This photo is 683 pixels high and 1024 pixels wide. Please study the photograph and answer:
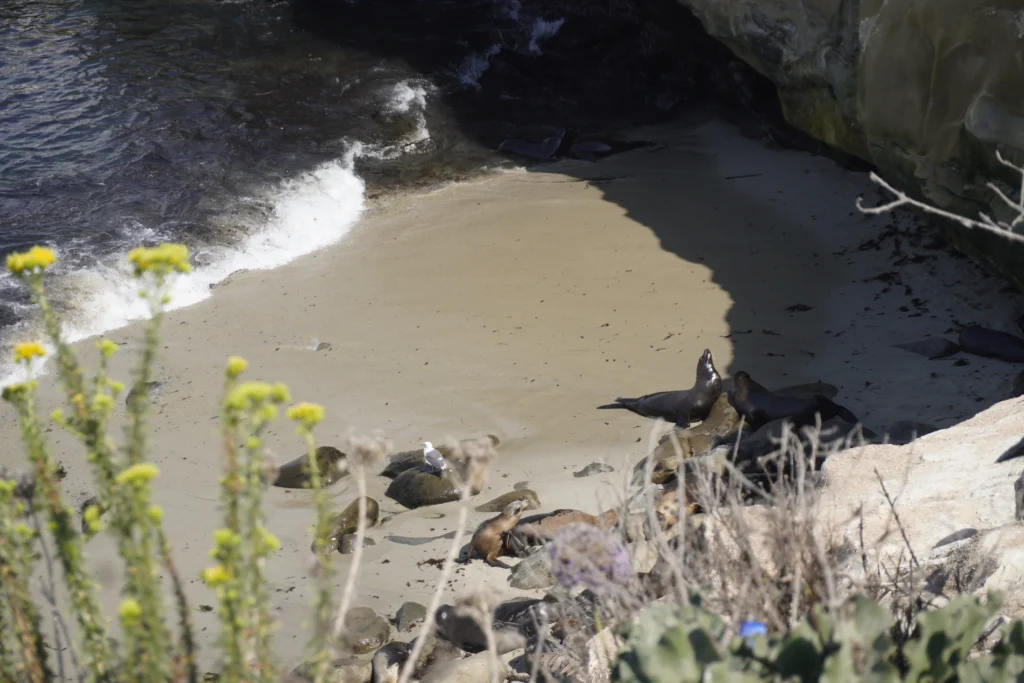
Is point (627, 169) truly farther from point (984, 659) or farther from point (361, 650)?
point (984, 659)

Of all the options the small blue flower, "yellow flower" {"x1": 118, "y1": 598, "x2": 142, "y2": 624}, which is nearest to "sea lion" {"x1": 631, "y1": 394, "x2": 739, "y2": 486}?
the small blue flower

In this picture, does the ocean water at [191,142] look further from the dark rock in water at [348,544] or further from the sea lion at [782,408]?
the sea lion at [782,408]

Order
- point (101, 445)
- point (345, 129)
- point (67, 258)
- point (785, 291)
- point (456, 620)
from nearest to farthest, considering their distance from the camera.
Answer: point (101, 445) → point (456, 620) → point (785, 291) → point (67, 258) → point (345, 129)

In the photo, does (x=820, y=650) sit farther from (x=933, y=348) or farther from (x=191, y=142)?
(x=191, y=142)

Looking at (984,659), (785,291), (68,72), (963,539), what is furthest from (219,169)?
(984,659)

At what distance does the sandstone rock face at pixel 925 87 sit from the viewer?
21.0 ft

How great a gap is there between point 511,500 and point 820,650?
3615 millimetres

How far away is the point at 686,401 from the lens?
6.36 meters

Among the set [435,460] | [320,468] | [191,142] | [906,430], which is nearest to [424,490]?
[435,460]

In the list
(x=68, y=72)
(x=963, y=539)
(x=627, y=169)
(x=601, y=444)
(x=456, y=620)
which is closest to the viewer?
(x=963, y=539)

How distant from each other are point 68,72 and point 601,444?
11.2 m

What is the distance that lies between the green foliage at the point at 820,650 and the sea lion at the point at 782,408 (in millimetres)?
3957

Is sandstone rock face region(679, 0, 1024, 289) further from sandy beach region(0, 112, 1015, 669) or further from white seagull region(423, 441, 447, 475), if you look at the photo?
white seagull region(423, 441, 447, 475)

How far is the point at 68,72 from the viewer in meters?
14.1
